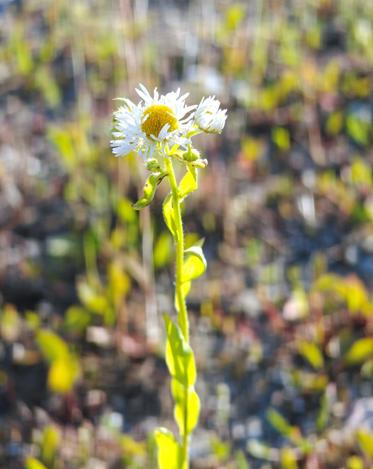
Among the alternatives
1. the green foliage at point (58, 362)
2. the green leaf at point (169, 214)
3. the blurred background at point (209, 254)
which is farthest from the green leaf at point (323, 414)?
the green leaf at point (169, 214)

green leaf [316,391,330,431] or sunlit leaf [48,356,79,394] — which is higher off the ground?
sunlit leaf [48,356,79,394]

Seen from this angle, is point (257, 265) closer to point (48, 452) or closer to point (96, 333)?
point (96, 333)

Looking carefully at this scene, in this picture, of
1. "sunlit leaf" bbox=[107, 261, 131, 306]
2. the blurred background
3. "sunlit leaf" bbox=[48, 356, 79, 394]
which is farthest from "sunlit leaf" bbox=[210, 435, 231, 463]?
"sunlit leaf" bbox=[107, 261, 131, 306]

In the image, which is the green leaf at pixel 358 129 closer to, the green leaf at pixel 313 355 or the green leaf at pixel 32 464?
the green leaf at pixel 313 355

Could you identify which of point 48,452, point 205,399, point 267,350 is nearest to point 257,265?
point 267,350

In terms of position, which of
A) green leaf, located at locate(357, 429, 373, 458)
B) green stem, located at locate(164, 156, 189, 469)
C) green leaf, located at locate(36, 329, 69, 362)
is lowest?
green leaf, located at locate(357, 429, 373, 458)

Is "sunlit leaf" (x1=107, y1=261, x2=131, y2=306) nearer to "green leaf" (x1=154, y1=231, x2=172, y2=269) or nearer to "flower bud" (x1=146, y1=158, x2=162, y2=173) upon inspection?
"green leaf" (x1=154, y1=231, x2=172, y2=269)
